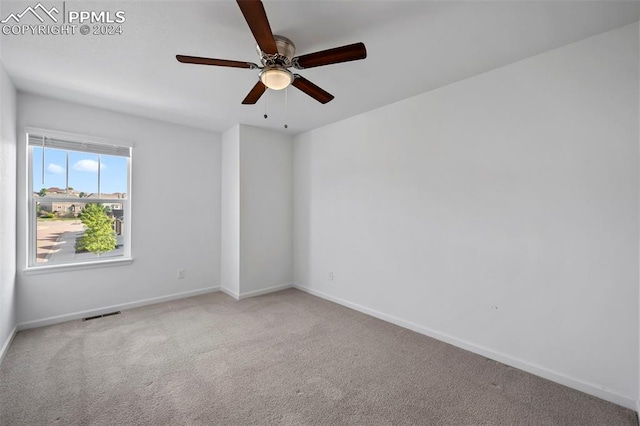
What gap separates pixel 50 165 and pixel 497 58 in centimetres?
462

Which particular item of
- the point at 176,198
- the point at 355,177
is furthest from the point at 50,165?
the point at 355,177

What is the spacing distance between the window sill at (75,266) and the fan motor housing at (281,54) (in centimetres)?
315

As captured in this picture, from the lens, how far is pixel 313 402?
197 cm

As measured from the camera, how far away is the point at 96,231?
3.60m

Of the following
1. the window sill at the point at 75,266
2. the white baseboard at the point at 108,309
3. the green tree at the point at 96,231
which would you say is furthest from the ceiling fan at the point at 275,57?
the white baseboard at the point at 108,309

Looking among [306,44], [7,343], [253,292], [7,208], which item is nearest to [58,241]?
[7,208]

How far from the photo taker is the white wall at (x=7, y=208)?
2479mm

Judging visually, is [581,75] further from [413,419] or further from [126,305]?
[126,305]

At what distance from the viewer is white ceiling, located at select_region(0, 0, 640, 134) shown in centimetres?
179

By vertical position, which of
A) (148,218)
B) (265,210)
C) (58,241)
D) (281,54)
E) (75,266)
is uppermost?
(281,54)

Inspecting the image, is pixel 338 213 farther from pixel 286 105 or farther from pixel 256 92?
pixel 256 92

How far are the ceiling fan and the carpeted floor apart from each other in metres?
2.23

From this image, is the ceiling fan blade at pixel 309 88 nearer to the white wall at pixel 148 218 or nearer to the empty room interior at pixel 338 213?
the empty room interior at pixel 338 213

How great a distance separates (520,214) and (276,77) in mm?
2221
